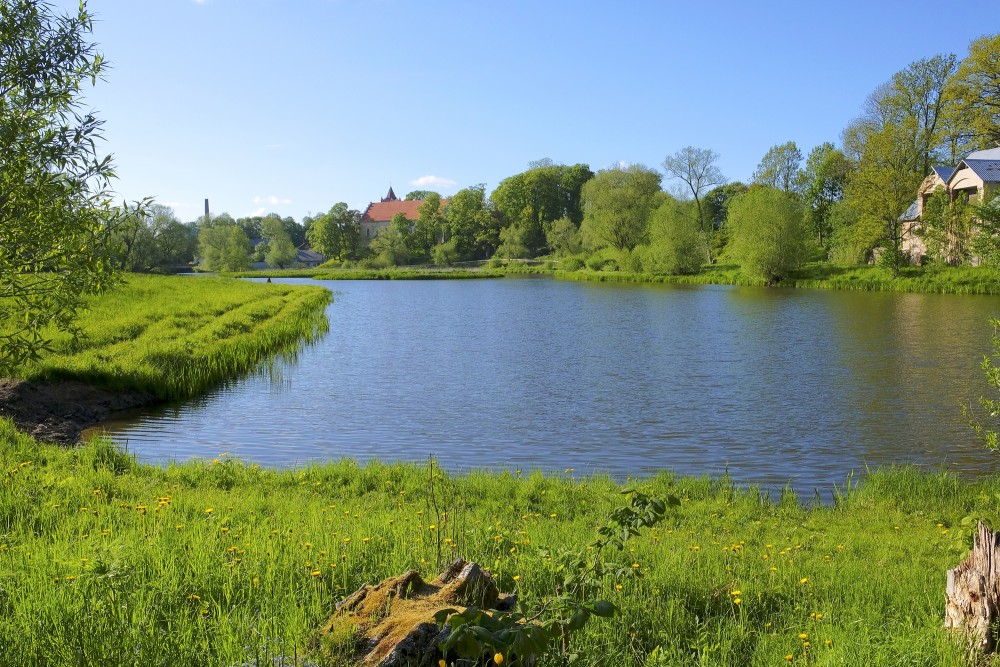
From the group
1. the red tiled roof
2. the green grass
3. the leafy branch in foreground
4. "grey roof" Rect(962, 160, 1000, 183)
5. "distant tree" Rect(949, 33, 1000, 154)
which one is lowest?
the leafy branch in foreground

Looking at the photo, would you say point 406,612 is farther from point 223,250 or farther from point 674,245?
point 223,250

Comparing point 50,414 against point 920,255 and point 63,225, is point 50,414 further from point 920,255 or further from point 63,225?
point 920,255

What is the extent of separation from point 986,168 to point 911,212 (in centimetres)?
693

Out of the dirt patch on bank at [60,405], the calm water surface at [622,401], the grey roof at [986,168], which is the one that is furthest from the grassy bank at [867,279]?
the dirt patch on bank at [60,405]

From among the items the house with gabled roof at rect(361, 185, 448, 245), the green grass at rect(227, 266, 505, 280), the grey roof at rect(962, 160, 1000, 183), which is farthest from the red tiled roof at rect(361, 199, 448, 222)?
the grey roof at rect(962, 160, 1000, 183)

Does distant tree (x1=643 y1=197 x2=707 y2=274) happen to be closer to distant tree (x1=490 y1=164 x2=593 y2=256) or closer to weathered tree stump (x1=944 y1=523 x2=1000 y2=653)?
distant tree (x1=490 y1=164 x2=593 y2=256)

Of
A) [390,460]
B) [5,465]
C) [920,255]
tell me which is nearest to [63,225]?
[5,465]

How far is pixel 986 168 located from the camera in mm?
55375

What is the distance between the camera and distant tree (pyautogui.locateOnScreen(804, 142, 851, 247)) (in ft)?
264

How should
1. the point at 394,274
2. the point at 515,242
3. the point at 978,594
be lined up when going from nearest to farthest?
the point at 978,594, the point at 394,274, the point at 515,242

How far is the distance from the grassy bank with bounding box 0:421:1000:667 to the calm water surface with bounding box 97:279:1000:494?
2908 mm

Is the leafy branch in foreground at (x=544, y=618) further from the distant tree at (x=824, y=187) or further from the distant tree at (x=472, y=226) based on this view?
the distant tree at (x=472, y=226)

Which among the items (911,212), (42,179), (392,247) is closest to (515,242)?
(392,247)

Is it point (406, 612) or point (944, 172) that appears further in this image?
point (944, 172)
